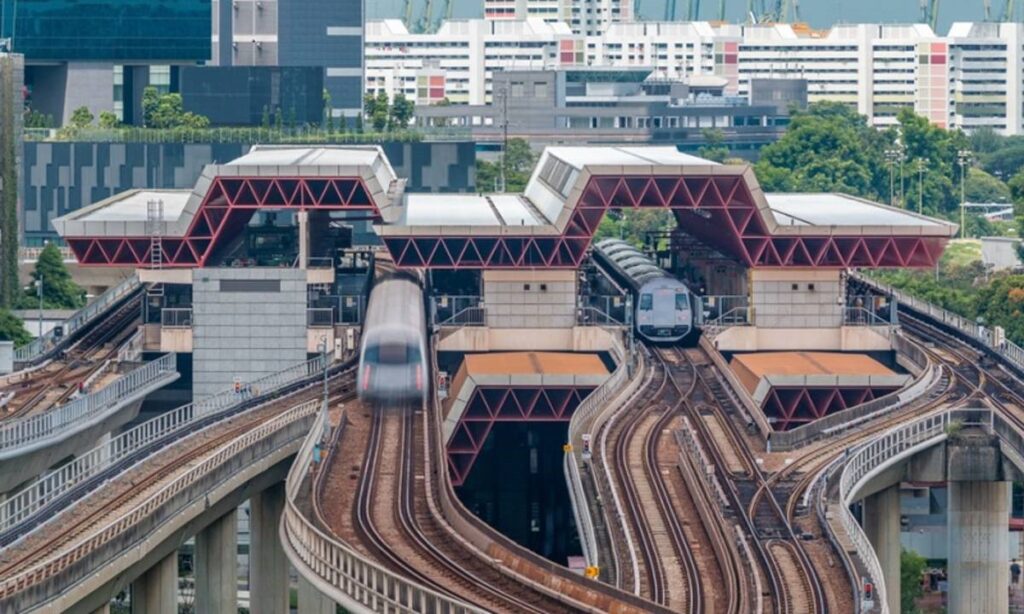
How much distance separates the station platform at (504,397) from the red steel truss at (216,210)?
1553 centimetres

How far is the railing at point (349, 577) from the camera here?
3029 inches

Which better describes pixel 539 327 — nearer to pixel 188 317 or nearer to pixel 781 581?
pixel 188 317

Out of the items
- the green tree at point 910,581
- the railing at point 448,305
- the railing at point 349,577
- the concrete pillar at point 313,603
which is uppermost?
the railing at point 448,305

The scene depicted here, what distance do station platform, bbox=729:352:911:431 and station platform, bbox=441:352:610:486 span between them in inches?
332

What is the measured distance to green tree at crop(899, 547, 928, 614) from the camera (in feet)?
426

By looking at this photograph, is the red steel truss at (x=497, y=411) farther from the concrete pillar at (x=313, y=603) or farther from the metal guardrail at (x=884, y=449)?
the concrete pillar at (x=313, y=603)

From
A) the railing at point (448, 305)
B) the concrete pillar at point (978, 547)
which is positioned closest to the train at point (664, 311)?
the railing at point (448, 305)

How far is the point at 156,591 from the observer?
100375mm

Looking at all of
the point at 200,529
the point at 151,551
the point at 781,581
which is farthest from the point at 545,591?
the point at 200,529

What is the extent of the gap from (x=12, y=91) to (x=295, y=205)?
4915cm

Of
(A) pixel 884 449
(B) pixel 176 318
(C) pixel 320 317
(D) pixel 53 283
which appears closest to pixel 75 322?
(B) pixel 176 318

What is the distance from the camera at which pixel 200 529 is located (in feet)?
350

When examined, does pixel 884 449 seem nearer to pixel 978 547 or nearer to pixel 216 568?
pixel 978 547

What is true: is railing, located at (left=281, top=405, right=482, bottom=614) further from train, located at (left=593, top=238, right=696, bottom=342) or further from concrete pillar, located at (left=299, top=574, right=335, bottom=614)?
train, located at (left=593, top=238, right=696, bottom=342)
